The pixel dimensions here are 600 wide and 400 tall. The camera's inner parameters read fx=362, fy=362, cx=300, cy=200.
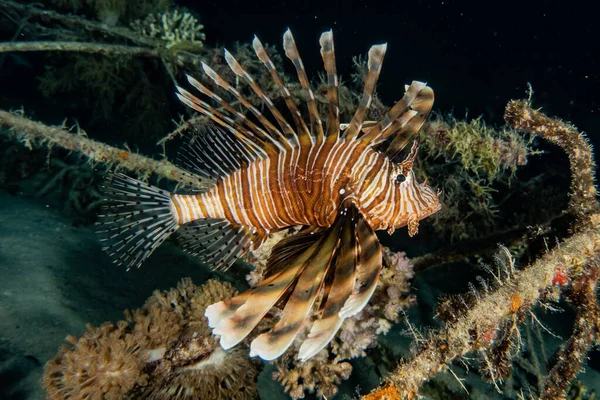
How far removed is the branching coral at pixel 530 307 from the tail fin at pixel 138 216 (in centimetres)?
229

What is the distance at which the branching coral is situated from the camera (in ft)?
6.11

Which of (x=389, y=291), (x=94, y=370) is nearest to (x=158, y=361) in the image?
(x=94, y=370)

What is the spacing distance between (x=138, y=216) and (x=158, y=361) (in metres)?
1.26

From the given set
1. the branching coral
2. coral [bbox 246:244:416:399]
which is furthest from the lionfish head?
coral [bbox 246:244:416:399]

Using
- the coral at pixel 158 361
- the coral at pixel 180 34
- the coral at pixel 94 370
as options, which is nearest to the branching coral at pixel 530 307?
the coral at pixel 158 361

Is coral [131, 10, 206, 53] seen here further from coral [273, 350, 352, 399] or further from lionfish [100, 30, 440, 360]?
coral [273, 350, 352, 399]

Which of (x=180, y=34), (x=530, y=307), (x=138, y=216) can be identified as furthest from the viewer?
(x=180, y=34)

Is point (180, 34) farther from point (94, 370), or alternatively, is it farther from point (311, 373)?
point (311, 373)

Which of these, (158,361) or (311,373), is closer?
(158,361)

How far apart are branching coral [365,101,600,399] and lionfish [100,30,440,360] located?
0.54 metres

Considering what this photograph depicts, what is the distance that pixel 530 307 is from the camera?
2189 millimetres

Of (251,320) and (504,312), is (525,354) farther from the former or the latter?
(251,320)

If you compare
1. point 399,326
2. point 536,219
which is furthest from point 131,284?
point 536,219

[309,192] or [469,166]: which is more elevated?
[469,166]
